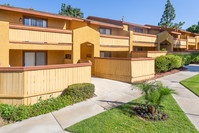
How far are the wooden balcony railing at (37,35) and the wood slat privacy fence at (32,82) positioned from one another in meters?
3.94

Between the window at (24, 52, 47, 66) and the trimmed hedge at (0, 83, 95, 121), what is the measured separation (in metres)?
7.48

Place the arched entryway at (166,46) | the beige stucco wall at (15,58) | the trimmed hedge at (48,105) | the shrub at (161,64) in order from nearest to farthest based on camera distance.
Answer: the trimmed hedge at (48,105) → the beige stucco wall at (15,58) → the shrub at (161,64) → the arched entryway at (166,46)

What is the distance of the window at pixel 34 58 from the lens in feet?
42.8

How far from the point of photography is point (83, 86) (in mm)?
7848

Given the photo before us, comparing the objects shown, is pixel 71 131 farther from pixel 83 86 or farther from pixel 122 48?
pixel 122 48

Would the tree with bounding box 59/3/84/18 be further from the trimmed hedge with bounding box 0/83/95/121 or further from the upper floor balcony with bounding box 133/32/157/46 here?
the trimmed hedge with bounding box 0/83/95/121

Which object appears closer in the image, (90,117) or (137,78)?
(90,117)

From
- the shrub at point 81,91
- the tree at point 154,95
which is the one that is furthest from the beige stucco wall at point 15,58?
the tree at point 154,95

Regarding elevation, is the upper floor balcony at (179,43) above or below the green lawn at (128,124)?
above

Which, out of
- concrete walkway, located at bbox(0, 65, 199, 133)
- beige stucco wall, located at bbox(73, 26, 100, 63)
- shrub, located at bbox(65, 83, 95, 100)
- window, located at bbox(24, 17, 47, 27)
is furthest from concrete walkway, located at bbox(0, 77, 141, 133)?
window, located at bbox(24, 17, 47, 27)

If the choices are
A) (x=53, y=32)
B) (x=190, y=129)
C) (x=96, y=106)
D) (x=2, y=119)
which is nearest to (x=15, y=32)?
(x=53, y=32)

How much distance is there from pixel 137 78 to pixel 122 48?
584 cm

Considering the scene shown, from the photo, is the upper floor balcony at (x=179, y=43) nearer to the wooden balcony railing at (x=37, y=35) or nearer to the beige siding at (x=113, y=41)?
the beige siding at (x=113, y=41)

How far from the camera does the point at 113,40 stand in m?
15.3
